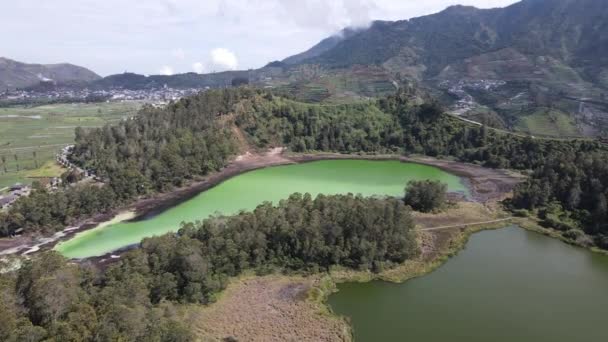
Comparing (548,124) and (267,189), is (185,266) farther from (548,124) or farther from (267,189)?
(548,124)

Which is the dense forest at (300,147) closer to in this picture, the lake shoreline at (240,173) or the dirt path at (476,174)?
the lake shoreline at (240,173)

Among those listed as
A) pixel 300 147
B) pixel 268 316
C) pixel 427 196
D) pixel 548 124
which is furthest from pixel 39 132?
pixel 548 124

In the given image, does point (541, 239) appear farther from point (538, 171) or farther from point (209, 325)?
point (209, 325)

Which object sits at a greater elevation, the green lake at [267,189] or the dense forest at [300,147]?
the dense forest at [300,147]

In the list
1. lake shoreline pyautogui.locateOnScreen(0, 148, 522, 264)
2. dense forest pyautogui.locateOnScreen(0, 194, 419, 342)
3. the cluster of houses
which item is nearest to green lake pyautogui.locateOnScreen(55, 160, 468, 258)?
lake shoreline pyautogui.locateOnScreen(0, 148, 522, 264)

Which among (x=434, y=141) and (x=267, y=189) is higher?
(x=434, y=141)

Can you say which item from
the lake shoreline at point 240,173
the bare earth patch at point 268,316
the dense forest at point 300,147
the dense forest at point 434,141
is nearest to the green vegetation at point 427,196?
the lake shoreline at point 240,173
